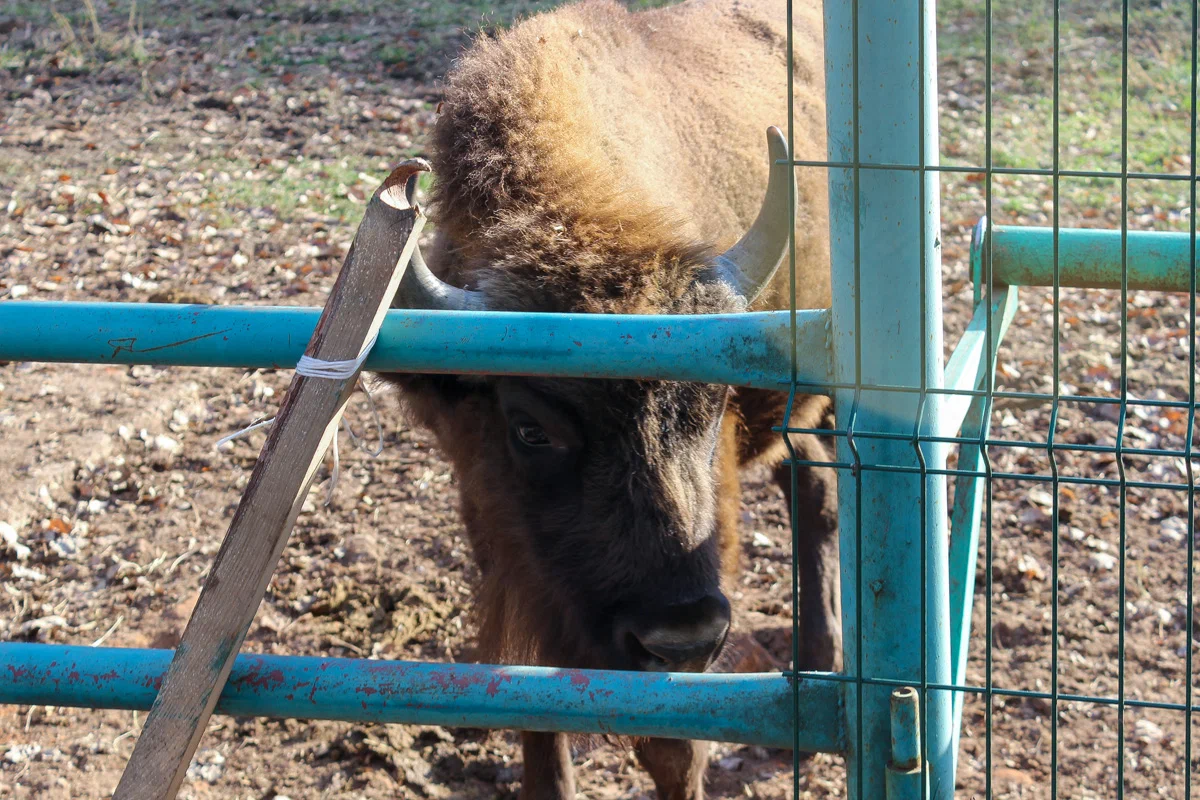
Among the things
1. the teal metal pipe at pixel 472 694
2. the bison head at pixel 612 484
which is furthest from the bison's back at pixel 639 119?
the teal metal pipe at pixel 472 694

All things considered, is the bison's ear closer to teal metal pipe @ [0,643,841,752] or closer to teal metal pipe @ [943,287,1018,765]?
teal metal pipe @ [943,287,1018,765]

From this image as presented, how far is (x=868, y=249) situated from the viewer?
1.74 meters

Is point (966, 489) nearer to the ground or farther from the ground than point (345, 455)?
nearer to the ground

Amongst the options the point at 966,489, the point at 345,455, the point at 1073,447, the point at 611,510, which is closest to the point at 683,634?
the point at 611,510

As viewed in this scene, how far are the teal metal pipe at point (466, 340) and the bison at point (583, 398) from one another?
0.62 m

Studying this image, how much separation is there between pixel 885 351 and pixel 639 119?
2.91 meters

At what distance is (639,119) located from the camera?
14.6 feet

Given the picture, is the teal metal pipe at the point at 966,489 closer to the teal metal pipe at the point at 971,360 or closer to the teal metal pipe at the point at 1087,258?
the teal metal pipe at the point at 971,360

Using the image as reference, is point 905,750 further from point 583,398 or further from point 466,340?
point 583,398

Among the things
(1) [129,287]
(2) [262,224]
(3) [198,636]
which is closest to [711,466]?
(3) [198,636]

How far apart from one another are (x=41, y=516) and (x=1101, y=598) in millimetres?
4912

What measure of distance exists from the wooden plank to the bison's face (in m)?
1.24

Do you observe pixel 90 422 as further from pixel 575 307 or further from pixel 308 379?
pixel 308 379

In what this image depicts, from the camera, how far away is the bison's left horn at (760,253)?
306 centimetres
